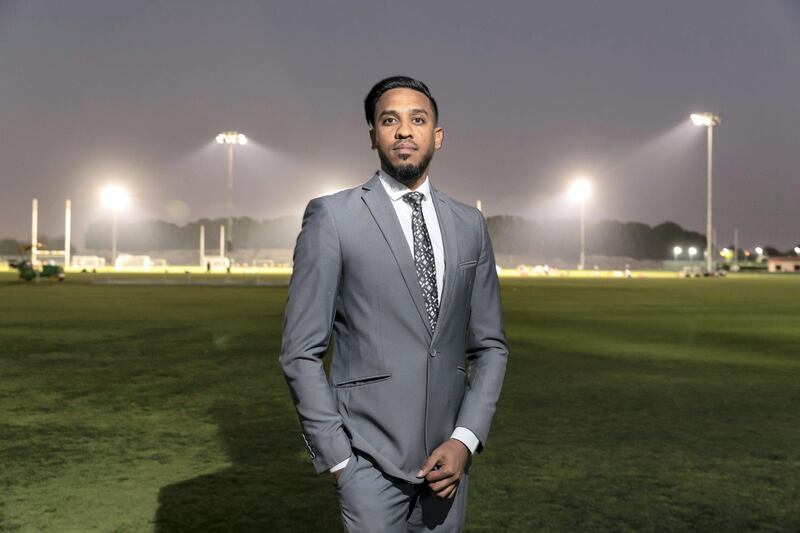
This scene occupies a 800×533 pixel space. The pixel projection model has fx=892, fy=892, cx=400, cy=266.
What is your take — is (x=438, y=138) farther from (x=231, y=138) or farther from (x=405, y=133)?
(x=231, y=138)

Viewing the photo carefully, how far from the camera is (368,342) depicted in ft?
8.46

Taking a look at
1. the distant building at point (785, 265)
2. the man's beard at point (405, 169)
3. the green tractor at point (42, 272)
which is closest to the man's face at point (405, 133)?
the man's beard at point (405, 169)

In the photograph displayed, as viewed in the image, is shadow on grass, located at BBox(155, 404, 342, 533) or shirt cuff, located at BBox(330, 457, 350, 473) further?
shadow on grass, located at BBox(155, 404, 342, 533)

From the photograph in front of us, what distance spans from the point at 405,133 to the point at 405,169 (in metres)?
0.11

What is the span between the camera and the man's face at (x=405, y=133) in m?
2.67

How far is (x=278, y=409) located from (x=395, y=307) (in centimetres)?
695

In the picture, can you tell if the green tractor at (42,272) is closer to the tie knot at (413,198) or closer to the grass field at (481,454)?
the grass field at (481,454)

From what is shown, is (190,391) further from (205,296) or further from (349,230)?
(205,296)

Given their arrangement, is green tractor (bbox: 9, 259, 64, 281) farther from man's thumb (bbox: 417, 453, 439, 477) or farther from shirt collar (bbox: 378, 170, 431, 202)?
man's thumb (bbox: 417, 453, 439, 477)

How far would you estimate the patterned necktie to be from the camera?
2.62 metres

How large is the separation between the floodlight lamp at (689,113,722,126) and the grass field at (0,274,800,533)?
67.5 meters

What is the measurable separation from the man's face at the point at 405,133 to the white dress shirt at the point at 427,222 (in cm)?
4

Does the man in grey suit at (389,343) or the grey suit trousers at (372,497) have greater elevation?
the man in grey suit at (389,343)

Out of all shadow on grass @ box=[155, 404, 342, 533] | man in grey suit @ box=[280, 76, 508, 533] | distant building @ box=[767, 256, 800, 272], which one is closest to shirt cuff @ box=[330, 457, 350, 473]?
man in grey suit @ box=[280, 76, 508, 533]
